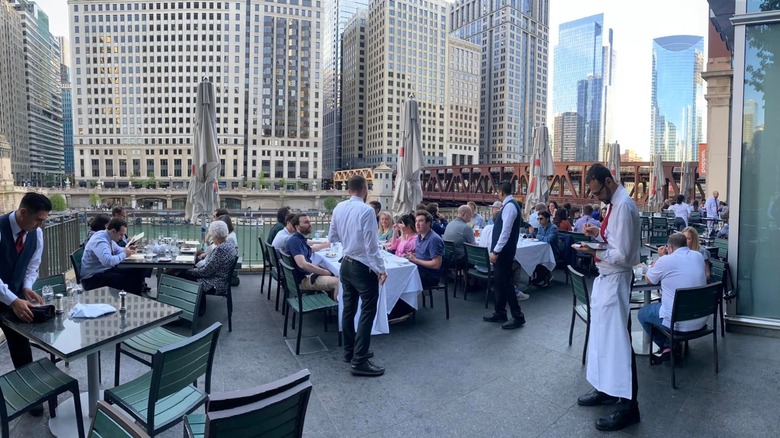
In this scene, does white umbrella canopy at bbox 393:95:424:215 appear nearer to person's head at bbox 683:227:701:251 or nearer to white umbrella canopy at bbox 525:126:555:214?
white umbrella canopy at bbox 525:126:555:214

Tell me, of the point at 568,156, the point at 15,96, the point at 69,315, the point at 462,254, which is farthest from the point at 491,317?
the point at 568,156

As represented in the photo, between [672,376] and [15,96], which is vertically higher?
[15,96]

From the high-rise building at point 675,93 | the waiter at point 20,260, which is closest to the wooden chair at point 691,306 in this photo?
the waiter at point 20,260

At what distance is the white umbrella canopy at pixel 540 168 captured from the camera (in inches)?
531

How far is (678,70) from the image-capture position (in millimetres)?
139125

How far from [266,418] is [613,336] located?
9.33 feet

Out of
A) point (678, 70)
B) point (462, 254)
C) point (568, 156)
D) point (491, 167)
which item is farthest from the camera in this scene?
point (568, 156)

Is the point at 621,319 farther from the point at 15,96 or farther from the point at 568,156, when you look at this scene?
A: the point at 568,156

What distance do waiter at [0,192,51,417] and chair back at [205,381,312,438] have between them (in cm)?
244

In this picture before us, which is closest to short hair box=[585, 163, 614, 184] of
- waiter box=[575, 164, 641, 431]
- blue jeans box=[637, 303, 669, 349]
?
waiter box=[575, 164, 641, 431]

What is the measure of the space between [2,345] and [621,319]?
6.43m

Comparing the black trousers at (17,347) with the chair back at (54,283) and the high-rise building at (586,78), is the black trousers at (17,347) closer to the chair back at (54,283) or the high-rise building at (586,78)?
the chair back at (54,283)

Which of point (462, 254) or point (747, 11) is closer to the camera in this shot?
point (747, 11)

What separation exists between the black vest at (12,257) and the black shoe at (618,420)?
15.7 ft
